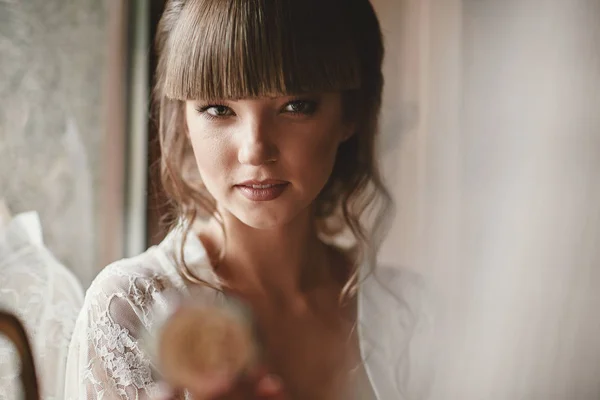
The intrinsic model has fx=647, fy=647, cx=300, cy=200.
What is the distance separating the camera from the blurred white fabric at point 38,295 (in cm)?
56

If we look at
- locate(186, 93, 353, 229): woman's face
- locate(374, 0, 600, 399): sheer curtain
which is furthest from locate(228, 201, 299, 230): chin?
locate(374, 0, 600, 399): sheer curtain

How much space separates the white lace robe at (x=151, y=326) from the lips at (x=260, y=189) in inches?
3.4

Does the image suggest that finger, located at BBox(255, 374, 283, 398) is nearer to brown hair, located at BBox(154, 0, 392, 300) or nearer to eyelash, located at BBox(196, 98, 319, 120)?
brown hair, located at BBox(154, 0, 392, 300)

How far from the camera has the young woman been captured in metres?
0.53

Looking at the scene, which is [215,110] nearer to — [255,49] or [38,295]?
[255,49]

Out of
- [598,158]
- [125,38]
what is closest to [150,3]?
[125,38]

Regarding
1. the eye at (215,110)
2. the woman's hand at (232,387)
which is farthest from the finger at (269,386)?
the eye at (215,110)

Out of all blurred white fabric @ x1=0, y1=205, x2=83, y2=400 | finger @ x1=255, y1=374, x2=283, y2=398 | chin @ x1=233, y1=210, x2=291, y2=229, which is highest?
chin @ x1=233, y1=210, x2=291, y2=229

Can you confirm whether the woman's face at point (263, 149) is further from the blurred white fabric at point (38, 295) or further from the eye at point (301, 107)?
the blurred white fabric at point (38, 295)

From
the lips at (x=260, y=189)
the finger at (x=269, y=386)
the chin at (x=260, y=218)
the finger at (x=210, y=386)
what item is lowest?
the finger at (x=269, y=386)

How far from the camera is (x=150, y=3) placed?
58cm

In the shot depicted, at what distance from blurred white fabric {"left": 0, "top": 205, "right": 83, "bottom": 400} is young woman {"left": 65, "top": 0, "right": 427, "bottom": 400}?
0.02 m

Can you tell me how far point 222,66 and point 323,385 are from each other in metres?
0.30

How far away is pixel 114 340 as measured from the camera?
22.0 inches
